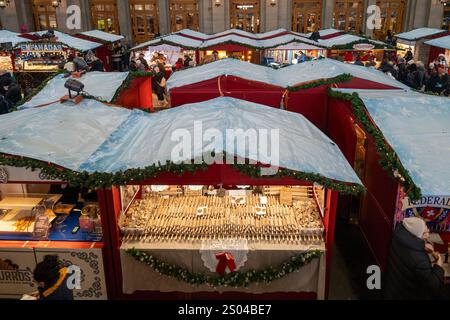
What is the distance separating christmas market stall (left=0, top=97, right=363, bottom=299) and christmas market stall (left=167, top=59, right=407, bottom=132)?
3.21m

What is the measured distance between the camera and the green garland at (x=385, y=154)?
5.29 m

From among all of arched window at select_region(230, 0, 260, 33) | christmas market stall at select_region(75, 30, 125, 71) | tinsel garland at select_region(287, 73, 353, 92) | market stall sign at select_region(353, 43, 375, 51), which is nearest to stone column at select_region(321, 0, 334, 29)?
arched window at select_region(230, 0, 260, 33)

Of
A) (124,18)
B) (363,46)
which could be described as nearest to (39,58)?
(363,46)

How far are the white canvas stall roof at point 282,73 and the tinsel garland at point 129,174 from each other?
548cm

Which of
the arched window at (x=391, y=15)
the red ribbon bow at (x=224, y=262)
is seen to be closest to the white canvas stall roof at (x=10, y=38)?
the red ribbon bow at (x=224, y=262)

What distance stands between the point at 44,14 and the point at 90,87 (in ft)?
75.8

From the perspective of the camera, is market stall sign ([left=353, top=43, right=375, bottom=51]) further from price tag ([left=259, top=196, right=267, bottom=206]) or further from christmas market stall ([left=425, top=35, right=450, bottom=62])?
price tag ([left=259, top=196, right=267, bottom=206])

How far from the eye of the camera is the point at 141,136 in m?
6.28

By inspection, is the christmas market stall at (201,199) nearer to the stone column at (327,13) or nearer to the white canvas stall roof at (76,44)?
the white canvas stall roof at (76,44)

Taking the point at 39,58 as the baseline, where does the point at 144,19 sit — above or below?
above

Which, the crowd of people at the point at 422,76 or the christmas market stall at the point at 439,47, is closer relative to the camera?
the crowd of people at the point at 422,76

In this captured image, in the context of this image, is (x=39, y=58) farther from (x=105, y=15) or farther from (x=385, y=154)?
(x=385, y=154)

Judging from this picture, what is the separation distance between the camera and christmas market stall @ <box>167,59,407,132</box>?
9.81 m
